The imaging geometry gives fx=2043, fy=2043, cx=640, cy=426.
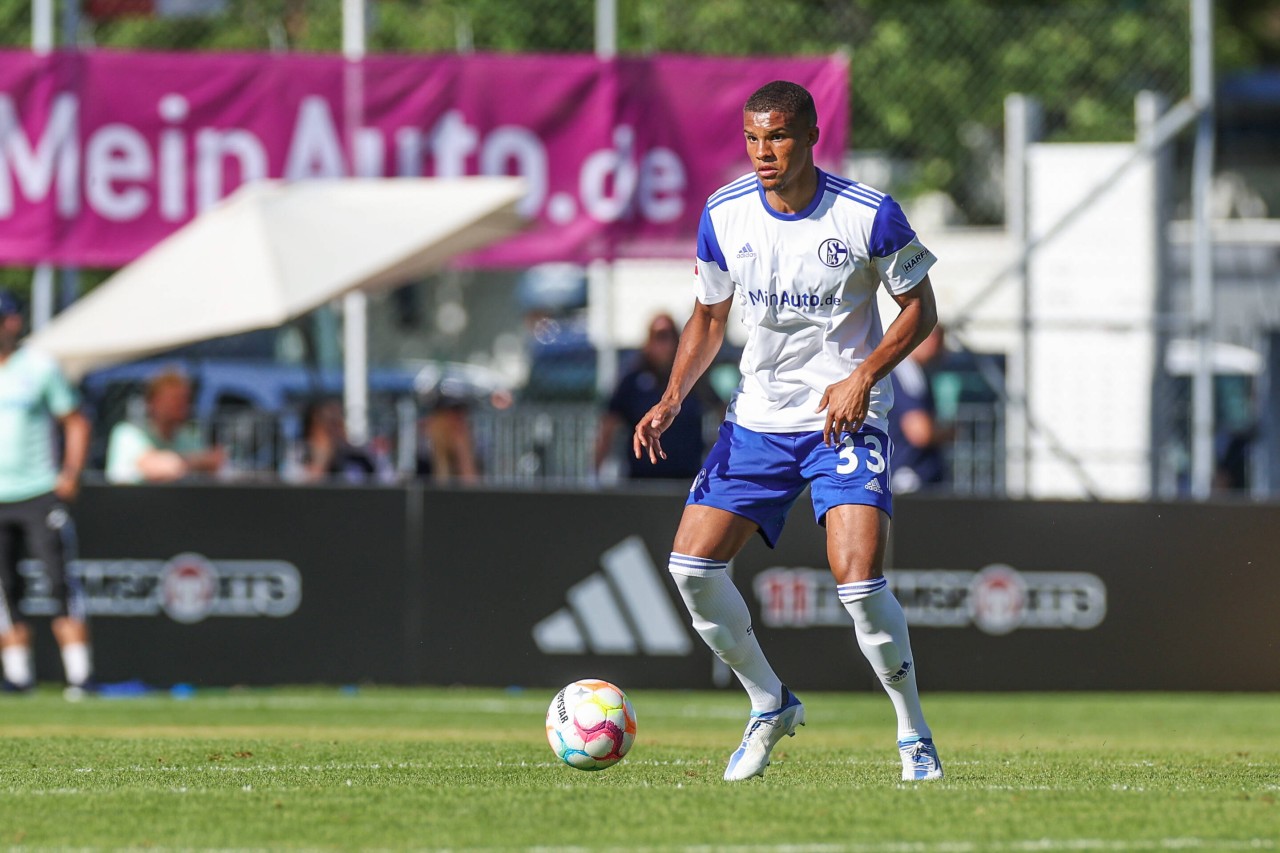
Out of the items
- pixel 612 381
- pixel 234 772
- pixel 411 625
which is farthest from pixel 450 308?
pixel 234 772

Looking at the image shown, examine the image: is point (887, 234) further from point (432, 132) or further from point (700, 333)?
point (432, 132)

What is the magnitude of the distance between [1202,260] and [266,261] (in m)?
6.48

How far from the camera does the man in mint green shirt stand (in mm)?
12328

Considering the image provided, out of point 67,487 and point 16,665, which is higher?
point 67,487

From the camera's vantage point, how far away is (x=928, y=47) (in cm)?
1596

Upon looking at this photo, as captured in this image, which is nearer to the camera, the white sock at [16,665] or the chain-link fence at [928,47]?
the white sock at [16,665]

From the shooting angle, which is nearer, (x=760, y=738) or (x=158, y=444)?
(x=760, y=738)

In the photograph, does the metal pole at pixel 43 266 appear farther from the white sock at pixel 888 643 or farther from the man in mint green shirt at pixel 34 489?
the white sock at pixel 888 643

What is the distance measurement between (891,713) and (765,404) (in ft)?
17.1

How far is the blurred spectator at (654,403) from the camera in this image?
1328 cm

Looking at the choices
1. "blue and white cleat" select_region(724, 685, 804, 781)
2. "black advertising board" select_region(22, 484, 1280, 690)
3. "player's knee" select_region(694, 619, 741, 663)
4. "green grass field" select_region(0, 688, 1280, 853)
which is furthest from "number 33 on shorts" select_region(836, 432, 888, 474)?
"black advertising board" select_region(22, 484, 1280, 690)

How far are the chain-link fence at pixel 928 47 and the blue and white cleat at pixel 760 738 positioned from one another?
270 inches

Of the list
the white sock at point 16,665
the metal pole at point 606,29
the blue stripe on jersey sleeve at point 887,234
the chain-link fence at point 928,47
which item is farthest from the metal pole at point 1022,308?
the blue stripe on jersey sleeve at point 887,234

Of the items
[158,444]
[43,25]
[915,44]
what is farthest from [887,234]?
[43,25]
